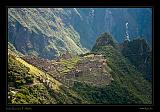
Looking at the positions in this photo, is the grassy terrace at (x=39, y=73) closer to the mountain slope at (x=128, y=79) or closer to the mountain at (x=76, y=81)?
the mountain at (x=76, y=81)

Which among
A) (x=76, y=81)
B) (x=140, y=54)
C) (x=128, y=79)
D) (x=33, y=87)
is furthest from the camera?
(x=128, y=79)

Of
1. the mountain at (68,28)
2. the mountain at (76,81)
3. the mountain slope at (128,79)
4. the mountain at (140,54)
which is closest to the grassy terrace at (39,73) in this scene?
the mountain at (76,81)

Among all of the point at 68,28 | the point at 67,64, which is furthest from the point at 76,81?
the point at 68,28

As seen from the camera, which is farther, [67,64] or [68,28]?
[68,28]

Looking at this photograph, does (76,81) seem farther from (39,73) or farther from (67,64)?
(39,73)

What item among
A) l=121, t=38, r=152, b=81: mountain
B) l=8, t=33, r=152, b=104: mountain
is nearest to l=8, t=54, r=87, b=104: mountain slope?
l=8, t=33, r=152, b=104: mountain
